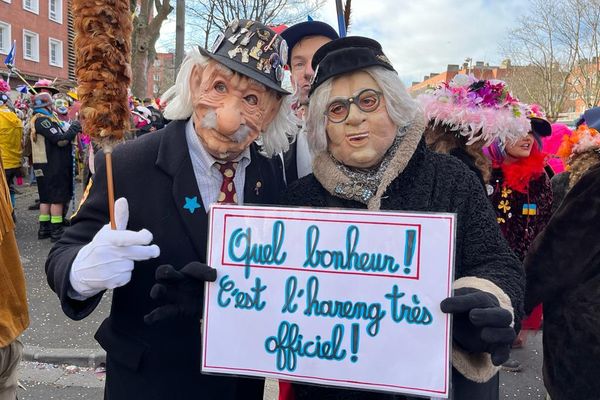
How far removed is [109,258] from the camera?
1464 millimetres

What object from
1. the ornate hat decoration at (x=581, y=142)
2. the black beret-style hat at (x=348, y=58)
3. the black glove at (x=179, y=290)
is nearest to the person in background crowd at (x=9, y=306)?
the black glove at (x=179, y=290)

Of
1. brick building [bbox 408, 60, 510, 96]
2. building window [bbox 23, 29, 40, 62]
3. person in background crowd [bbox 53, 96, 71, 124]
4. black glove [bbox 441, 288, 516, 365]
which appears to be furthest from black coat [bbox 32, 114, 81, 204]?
building window [bbox 23, 29, 40, 62]

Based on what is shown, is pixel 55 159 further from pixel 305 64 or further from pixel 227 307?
pixel 227 307

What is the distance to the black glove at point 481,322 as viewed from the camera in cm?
130

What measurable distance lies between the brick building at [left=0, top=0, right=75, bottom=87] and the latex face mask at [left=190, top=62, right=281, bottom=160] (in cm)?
2551

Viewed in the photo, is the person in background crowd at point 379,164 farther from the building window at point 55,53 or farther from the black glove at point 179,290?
the building window at point 55,53

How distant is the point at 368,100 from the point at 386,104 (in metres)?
0.06

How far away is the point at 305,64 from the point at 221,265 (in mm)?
1709

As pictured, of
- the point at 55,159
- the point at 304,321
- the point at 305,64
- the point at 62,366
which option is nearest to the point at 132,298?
the point at 304,321

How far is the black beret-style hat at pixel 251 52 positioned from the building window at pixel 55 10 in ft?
106

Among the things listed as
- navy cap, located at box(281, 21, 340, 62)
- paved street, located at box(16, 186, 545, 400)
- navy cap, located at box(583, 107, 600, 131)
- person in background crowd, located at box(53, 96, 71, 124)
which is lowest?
paved street, located at box(16, 186, 545, 400)

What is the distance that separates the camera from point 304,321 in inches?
57.8

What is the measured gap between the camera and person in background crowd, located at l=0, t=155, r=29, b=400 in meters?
2.24

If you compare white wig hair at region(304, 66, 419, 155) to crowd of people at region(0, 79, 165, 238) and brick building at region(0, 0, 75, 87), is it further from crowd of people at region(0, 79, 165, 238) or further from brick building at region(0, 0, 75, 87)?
brick building at region(0, 0, 75, 87)
